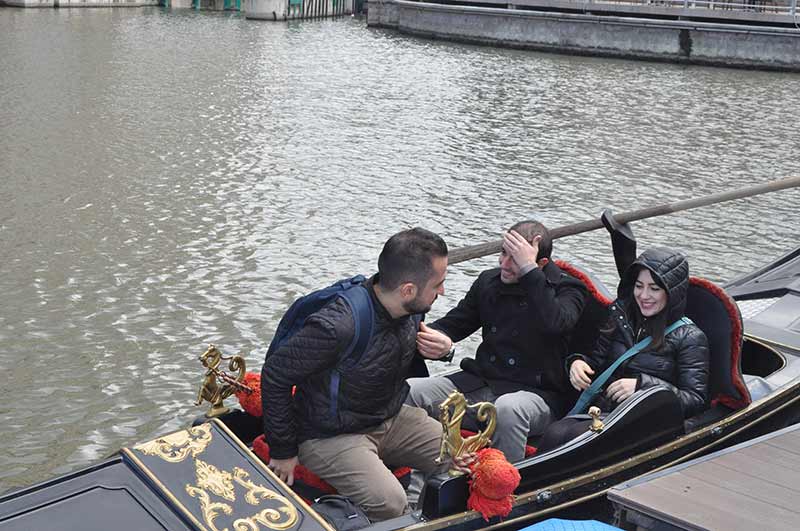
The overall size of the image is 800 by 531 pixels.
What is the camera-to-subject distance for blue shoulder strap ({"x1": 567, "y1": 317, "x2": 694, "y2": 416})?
4.32m

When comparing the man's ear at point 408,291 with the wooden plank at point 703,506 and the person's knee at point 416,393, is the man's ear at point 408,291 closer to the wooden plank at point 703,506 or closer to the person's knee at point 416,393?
the person's knee at point 416,393

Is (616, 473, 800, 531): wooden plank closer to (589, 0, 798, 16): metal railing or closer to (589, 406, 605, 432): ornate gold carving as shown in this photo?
(589, 406, 605, 432): ornate gold carving

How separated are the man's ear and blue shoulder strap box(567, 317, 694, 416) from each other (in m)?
1.18

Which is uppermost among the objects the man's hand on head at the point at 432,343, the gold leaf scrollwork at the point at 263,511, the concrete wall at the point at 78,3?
the concrete wall at the point at 78,3

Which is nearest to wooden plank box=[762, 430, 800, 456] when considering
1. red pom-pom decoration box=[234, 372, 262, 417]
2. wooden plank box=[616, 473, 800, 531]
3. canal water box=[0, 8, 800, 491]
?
wooden plank box=[616, 473, 800, 531]

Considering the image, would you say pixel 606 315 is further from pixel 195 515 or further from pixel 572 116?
pixel 572 116

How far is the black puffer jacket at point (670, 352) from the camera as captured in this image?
4.25 meters

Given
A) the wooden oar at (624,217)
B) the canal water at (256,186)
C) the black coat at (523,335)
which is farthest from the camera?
the canal water at (256,186)

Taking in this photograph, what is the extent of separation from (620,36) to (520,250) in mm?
24044

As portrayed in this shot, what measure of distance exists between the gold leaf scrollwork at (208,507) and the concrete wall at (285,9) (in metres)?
35.1

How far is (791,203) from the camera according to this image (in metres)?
11.5

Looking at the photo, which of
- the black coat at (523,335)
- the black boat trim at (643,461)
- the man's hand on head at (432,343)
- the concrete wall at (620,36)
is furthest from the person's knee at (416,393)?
the concrete wall at (620,36)

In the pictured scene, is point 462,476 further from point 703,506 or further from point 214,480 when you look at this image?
point 703,506

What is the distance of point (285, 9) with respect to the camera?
124ft
